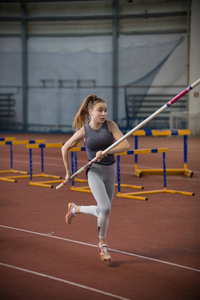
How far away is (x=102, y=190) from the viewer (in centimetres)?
497

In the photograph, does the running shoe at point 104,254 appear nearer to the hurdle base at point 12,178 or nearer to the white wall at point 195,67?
the hurdle base at point 12,178

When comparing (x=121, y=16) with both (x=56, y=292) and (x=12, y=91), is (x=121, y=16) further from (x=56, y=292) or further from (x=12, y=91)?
(x=56, y=292)

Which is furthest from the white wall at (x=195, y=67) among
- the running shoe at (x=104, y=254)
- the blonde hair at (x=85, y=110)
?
the running shoe at (x=104, y=254)

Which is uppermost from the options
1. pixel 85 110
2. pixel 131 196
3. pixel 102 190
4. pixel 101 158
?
pixel 85 110

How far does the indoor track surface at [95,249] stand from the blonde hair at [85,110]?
55.1 inches

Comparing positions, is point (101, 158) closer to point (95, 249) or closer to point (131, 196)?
point (95, 249)

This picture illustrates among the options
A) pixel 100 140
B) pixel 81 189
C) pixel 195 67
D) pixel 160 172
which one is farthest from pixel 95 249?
pixel 195 67

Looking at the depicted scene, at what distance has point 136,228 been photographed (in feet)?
20.8

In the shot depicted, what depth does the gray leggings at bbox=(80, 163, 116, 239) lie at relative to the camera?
491cm

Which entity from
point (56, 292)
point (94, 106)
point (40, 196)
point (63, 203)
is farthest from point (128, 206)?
point (56, 292)

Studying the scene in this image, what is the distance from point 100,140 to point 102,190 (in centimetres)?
52

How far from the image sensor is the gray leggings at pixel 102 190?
491 centimetres

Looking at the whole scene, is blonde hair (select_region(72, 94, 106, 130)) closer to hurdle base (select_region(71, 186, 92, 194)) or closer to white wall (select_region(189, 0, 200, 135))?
hurdle base (select_region(71, 186, 92, 194))

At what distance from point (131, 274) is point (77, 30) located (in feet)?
83.0
